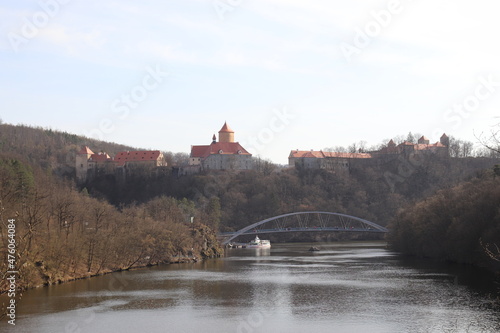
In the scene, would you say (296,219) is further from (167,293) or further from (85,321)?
(85,321)

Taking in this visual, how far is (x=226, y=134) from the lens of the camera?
97938mm

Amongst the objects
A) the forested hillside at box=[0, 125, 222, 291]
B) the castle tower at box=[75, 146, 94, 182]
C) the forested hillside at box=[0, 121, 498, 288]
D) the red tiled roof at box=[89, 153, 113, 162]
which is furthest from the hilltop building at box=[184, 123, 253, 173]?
the forested hillside at box=[0, 125, 222, 291]

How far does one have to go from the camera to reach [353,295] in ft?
84.4

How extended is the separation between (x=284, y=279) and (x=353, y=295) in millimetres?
7007

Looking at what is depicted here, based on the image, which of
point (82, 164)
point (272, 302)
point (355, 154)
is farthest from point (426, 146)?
point (272, 302)

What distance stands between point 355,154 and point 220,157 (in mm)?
20978

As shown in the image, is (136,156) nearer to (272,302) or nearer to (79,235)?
(79,235)

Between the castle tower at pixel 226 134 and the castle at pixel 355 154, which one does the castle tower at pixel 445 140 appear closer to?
the castle at pixel 355 154

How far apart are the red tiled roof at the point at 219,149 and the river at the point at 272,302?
2268 inches

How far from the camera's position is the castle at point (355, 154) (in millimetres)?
92688

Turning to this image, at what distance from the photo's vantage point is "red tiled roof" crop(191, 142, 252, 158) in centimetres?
9319

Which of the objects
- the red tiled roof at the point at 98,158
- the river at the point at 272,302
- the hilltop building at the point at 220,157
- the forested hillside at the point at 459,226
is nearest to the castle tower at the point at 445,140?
the hilltop building at the point at 220,157

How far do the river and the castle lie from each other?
58.4 m

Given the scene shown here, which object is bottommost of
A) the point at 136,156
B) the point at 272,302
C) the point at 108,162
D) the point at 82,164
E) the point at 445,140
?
the point at 272,302
